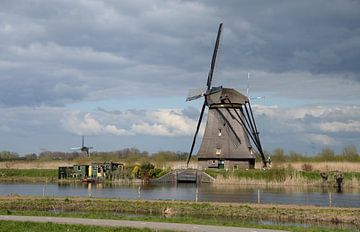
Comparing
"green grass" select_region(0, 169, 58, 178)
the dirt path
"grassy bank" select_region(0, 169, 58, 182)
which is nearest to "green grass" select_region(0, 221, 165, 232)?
the dirt path

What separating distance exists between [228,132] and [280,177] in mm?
9383

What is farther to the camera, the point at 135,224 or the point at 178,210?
the point at 178,210

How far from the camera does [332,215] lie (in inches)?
909

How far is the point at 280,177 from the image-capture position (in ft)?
156

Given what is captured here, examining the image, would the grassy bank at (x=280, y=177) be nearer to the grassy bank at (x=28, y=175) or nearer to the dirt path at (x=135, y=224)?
the grassy bank at (x=28, y=175)

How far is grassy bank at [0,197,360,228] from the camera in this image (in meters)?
22.9

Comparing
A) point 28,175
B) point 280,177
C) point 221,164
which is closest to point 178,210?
point 280,177

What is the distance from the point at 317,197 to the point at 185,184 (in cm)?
1765

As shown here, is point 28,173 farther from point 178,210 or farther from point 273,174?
point 178,210

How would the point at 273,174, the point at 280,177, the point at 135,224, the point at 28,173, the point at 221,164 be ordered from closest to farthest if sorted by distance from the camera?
the point at 135,224
the point at 280,177
the point at 273,174
the point at 221,164
the point at 28,173

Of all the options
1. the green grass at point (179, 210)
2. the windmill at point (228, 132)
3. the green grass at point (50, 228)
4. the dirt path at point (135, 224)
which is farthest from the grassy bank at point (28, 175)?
the green grass at point (50, 228)

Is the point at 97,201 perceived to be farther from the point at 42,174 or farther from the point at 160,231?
the point at 42,174

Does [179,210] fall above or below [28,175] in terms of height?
below

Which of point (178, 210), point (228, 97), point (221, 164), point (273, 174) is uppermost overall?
point (228, 97)
